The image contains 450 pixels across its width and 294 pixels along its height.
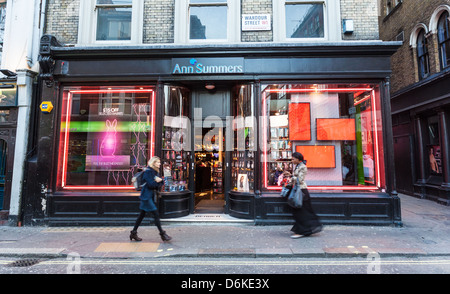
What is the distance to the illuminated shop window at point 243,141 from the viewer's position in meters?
7.58

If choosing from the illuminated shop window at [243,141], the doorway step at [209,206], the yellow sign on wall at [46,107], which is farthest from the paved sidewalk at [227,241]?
the yellow sign on wall at [46,107]

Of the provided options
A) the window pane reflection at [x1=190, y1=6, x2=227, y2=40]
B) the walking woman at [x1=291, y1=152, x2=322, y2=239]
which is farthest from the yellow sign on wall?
the walking woman at [x1=291, y1=152, x2=322, y2=239]

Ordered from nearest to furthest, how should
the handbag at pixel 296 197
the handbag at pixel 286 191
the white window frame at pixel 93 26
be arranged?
the handbag at pixel 296 197 < the handbag at pixel 286 191 < the white window frame at pixel 93 26

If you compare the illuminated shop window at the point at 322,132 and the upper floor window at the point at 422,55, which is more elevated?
the upper floor window at the point at 422,55

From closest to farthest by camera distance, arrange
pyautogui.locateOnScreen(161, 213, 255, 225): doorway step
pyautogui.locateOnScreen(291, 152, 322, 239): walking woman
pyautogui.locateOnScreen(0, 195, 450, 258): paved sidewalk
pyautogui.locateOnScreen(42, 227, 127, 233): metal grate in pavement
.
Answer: pyautogui.locateOnScreen(0, 195, 450, 258): paved sidewalk → pyautogui.locateOnScreen(291, 152, 322, 239): walking woman → pyautogui.locateOnScreen(42, 227, 127, 233): metal grate in pavement → pyautogui.locateOnScreen(161, 213, 255, 225): doorway step

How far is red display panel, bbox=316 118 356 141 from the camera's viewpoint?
781 cm

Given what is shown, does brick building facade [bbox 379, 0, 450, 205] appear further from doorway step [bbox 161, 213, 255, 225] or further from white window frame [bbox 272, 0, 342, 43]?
doorway step [bbox 161, 213, 255, 225]

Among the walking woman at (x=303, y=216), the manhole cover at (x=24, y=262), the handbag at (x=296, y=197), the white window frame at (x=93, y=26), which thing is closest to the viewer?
the manhole cover at (x=24, y=262)

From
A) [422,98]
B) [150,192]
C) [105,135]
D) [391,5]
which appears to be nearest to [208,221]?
[150,192]

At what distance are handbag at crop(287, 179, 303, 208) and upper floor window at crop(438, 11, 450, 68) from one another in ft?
34.1

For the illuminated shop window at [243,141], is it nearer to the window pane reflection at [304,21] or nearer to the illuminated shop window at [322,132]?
the illuminated shop window at [322,132]

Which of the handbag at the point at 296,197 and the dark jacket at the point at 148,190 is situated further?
the handbag at the point at 296,197

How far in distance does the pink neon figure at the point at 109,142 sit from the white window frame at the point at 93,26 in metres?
2.72
